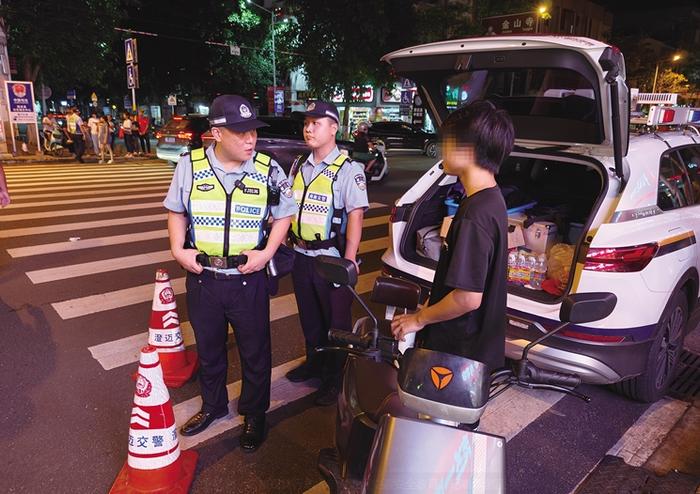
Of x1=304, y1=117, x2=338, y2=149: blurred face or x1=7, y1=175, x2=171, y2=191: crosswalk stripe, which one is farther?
x1=7, y1=175, x2=171, y2=191: crosswalk stripe

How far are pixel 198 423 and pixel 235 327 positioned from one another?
26.5 inches

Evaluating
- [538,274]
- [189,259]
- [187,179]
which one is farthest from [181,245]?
[538,274]

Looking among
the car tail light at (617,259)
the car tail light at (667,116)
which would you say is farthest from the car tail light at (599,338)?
the car tail light at (667,116)

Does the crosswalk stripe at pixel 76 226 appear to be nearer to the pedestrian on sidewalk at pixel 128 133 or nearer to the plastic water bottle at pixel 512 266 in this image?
the plastic water bottle at pixel 512 266

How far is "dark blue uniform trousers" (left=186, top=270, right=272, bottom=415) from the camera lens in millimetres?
2820

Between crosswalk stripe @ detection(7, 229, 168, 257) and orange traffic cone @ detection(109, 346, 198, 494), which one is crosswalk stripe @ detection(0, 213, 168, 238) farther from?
orange traffic cone @ detection(109, 346, 198, 494)

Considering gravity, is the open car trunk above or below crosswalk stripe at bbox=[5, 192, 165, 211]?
above

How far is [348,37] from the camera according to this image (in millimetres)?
23047

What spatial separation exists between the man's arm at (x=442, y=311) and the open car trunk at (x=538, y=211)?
1.63 metres

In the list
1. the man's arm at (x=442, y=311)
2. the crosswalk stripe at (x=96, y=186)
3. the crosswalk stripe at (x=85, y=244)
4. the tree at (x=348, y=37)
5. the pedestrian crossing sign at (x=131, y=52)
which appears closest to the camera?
the man's arm at (x=442, y=311)

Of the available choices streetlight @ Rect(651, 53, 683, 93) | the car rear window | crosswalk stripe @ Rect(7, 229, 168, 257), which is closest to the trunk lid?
the car rear window

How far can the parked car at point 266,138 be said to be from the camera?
1222cm

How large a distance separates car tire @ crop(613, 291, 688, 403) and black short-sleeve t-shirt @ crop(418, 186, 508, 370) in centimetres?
192

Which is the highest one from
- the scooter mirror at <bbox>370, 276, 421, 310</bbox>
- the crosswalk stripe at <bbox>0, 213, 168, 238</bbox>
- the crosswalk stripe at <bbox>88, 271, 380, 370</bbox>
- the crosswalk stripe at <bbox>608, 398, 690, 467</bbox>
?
the scooter mirror at <bbox>370, 276, 421, 310</bbox>
